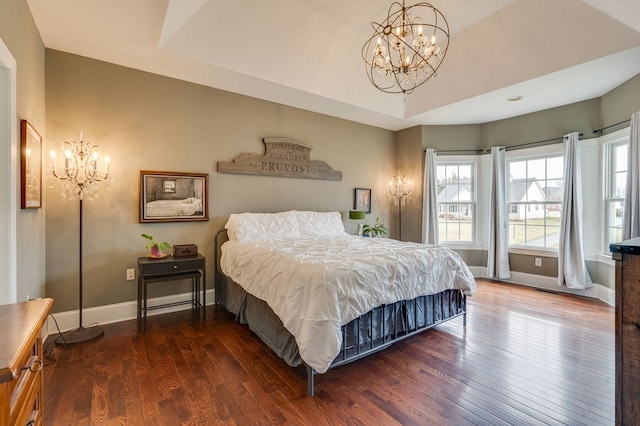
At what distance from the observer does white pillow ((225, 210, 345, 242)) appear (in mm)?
3629

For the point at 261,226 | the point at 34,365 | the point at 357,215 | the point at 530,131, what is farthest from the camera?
the point at 357,215

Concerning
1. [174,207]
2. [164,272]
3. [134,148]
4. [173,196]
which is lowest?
[164,272]

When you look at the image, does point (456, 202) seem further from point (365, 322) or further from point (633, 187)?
point (365, 322)

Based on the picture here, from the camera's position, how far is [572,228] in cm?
423

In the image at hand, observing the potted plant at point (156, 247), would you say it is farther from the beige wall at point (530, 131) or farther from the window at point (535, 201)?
the window at point (535, 201)

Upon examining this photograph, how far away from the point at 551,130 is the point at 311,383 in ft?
16.3

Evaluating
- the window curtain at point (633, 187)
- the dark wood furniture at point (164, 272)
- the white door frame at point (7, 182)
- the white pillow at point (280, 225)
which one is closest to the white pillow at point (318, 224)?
the white pillow at point (280, 225)

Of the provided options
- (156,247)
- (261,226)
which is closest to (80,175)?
(156,247)

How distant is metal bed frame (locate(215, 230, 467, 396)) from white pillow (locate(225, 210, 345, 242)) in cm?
172

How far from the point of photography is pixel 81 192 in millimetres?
2873

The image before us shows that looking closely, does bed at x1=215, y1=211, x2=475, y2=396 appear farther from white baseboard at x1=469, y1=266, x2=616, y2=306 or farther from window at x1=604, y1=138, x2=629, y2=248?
window at x1=604, y1=138, x2=629, y2=248

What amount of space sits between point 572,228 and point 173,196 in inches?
210

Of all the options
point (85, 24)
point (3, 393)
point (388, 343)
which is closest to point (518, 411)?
point (388, 343)

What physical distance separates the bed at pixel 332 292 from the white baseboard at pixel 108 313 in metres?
0.60
